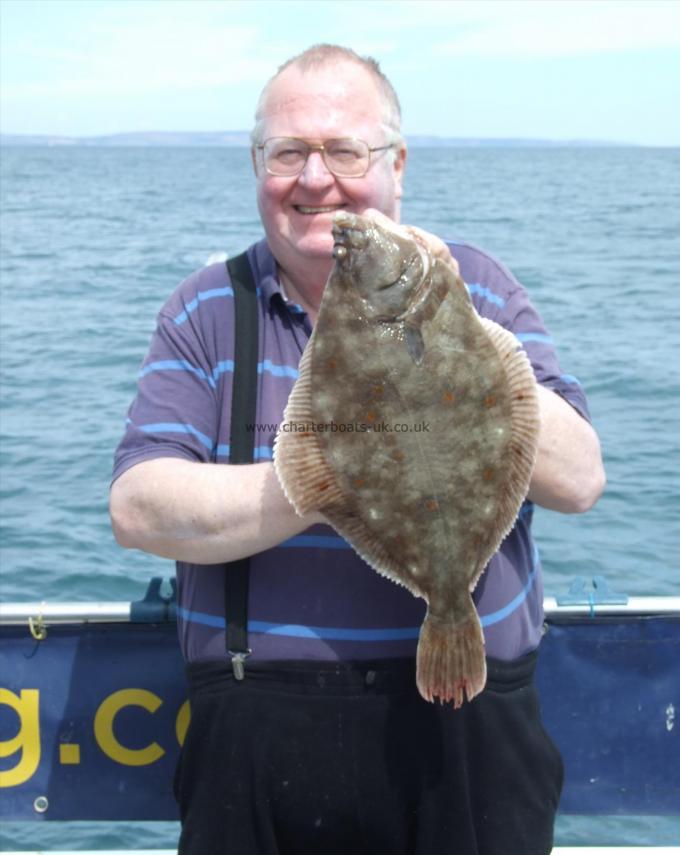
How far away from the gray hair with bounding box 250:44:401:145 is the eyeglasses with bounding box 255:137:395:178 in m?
0.11

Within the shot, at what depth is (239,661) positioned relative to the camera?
268 cm

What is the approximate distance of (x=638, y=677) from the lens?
12.0 ft

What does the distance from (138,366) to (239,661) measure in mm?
12950

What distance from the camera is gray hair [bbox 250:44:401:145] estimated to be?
9.22 ft

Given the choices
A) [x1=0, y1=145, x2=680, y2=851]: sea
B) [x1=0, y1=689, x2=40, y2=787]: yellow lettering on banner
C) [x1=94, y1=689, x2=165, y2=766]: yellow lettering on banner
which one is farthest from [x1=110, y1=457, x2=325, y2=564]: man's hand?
[x1=0, y1=145, x2=680, y2=851]: sea

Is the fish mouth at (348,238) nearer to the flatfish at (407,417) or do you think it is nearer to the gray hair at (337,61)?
the flatfish at (407,417)

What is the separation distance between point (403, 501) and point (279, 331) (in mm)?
669

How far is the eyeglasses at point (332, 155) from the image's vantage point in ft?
8.96

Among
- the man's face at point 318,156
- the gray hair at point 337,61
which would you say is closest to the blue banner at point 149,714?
the man's face at point 318,156

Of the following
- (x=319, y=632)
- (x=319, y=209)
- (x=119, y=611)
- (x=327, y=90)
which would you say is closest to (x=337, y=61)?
(x=327, y=90)

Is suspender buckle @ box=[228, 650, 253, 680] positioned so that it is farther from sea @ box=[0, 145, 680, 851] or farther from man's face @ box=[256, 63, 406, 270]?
sea @ box=[0, 145, 680, 851]

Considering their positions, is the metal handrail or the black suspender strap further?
the metal handrail

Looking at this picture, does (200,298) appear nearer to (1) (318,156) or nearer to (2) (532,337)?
(1) (318,156)

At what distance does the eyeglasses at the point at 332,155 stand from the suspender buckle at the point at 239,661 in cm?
121
